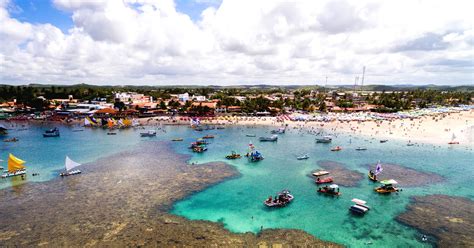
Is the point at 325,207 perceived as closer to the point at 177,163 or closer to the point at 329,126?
the point at 177,163

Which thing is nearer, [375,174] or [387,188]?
[387,188]

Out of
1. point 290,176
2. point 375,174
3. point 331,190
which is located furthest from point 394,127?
point 331,190

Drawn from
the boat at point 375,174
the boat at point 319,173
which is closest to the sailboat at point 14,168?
the boat at point 319,173

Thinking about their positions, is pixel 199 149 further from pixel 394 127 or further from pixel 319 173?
pixel 394 127

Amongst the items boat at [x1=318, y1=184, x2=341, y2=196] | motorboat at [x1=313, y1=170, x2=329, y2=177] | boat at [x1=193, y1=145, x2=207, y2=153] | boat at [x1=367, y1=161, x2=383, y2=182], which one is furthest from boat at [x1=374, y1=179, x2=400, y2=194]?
boat at [x1=193, y1=145, x2=207, y2=153]

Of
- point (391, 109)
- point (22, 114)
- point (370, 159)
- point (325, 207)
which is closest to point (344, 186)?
point (325, 207)

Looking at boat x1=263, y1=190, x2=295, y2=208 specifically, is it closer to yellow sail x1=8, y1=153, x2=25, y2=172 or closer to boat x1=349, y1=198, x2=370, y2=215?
boat x1=349, y1=198, x2=370, y2=215
